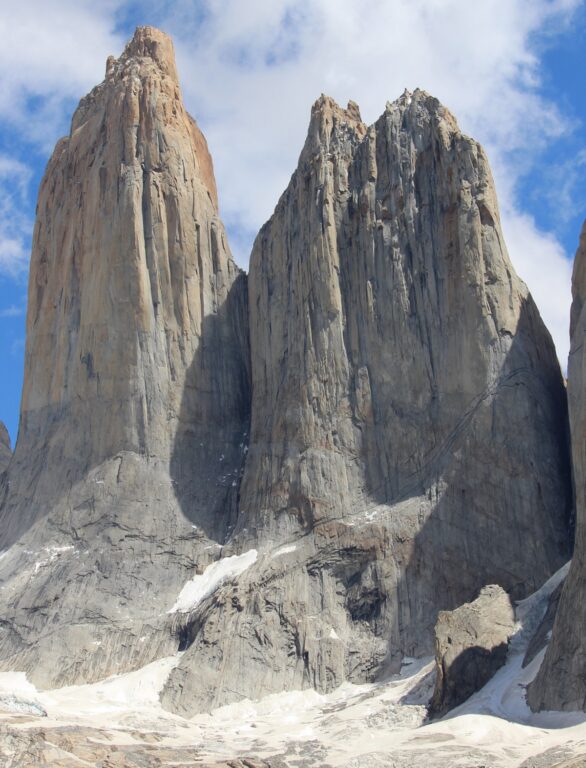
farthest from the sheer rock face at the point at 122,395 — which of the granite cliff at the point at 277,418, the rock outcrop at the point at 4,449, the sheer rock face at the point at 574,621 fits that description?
the sheer rock face at the point at 574,621

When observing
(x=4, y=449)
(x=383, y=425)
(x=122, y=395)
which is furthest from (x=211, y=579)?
(x=4, y=449)

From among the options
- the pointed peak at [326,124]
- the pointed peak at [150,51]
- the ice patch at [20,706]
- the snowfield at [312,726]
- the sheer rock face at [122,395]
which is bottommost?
the snowfield at [312,726]

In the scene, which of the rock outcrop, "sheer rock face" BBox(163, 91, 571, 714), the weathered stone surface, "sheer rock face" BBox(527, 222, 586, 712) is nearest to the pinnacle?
"sheer rock face" BBox(163, 91, 571, 714)

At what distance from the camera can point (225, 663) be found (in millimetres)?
38375

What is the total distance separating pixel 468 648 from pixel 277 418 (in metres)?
12.8

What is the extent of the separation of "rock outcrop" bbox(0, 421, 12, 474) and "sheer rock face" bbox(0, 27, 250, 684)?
31.7ft

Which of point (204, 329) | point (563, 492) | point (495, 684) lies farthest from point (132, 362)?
point (495, 684)

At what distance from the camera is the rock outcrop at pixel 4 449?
195ft

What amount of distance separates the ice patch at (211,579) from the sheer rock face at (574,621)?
1246 cm

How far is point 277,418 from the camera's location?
146 ft

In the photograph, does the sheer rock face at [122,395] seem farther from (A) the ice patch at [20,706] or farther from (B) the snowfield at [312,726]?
(A) the ice patch at [20,706]

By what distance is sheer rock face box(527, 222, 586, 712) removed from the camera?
30.6 meters

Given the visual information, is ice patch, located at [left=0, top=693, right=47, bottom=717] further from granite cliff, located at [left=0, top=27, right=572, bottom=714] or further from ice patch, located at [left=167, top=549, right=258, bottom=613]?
ice patch, located at [left=167, top=549, right=258, bottom=613]

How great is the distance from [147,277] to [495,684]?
21339 millimetres
